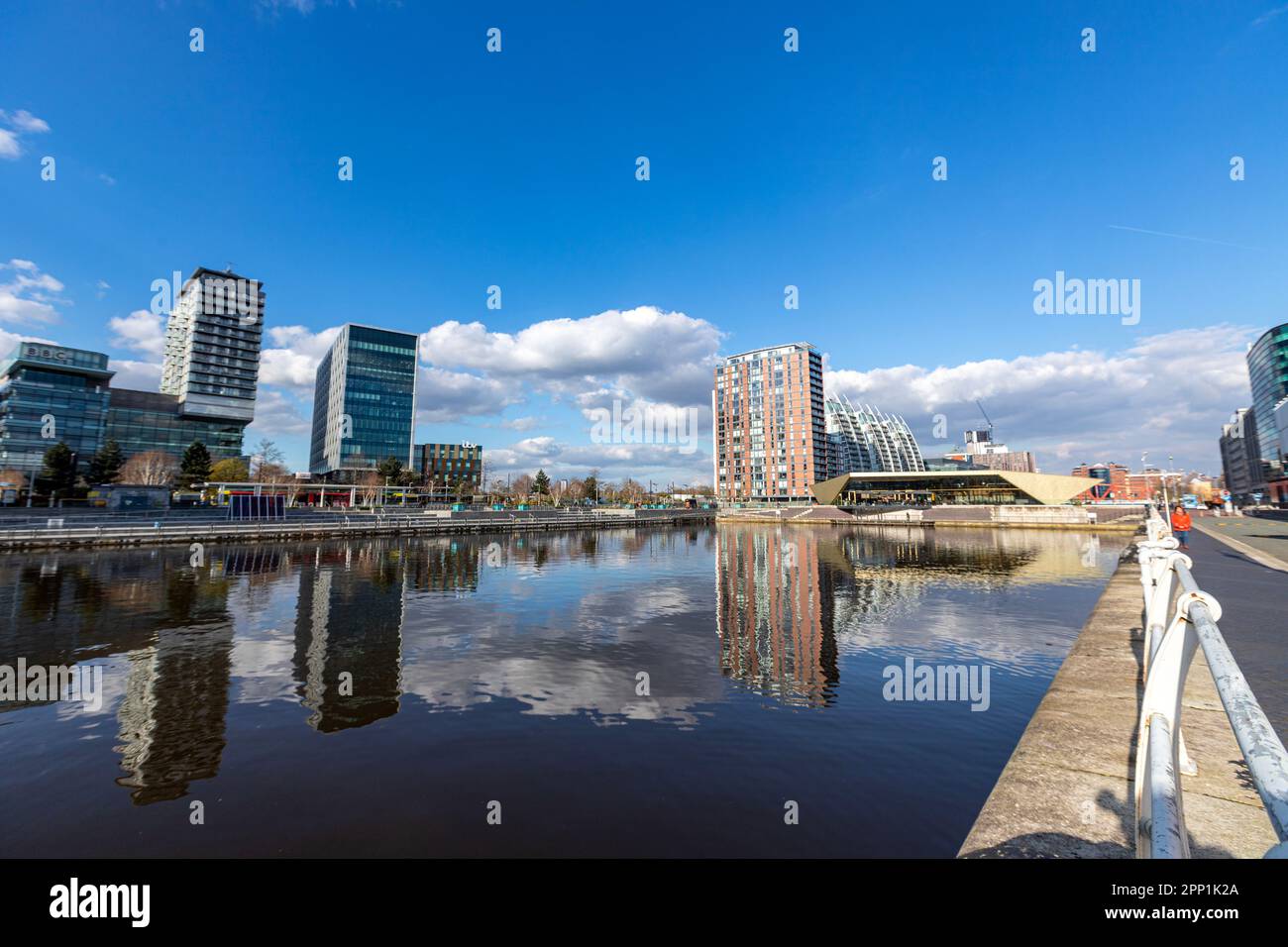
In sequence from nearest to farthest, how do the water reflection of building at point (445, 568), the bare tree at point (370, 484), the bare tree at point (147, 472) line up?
the water reflection of building at point (445, 568) < the bare tree at point (147, 472) < the bare tree at point (370, 484)

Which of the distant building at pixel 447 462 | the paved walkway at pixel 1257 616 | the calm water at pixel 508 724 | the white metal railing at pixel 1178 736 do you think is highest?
the distant building at pixel 447 462

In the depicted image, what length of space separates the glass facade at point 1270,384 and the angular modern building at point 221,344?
740 ft

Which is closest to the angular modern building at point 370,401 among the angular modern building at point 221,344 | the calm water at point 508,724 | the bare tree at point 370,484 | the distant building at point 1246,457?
the bare tree at point 370,484

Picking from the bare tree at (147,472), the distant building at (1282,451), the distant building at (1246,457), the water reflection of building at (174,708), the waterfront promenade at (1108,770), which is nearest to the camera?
the waterfront promenade at (1108,770)

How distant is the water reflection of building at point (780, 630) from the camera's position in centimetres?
1355

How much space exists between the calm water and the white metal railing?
15.0 feet

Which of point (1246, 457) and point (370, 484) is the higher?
point (1246, 457)

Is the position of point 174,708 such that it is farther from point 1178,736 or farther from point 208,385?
point 208,385

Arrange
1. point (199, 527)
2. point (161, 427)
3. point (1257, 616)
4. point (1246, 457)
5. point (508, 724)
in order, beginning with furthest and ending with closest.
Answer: point (1246, 457)
point (161, 427)
point (199, 527)
point (1257, 616)
point (508, 724)

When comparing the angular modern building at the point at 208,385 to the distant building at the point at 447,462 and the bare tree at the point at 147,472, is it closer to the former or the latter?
the bare tree at the point at 147,472

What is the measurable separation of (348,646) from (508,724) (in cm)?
834

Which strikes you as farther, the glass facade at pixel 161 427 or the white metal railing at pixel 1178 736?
the glass facade at pixel 161 427

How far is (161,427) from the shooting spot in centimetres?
12925

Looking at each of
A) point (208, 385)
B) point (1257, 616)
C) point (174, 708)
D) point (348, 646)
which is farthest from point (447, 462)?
point (1257, 616)
